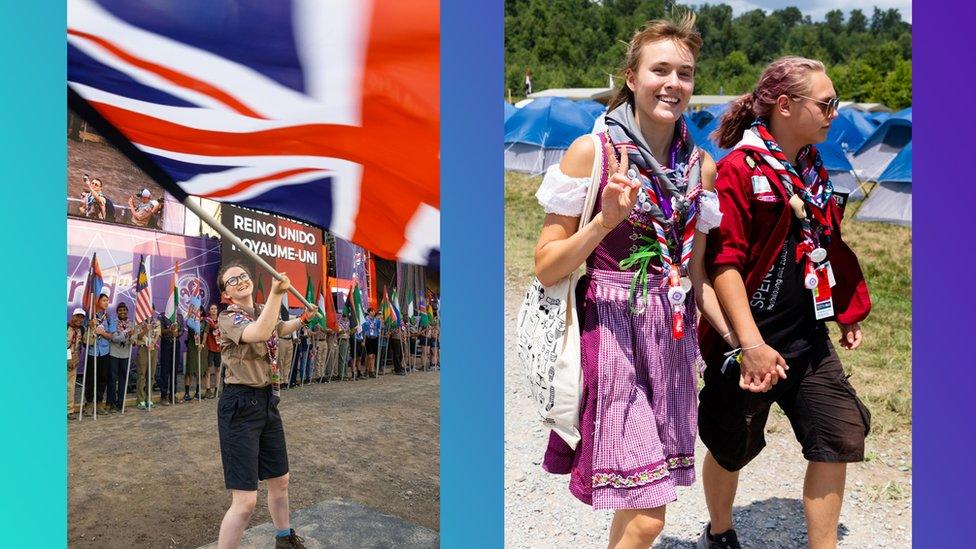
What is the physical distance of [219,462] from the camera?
10.6 ft

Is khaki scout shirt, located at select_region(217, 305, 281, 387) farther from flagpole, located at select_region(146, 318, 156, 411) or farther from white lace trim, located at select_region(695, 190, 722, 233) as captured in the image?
white lace trim, located at select_region(695, 190, 722, 233)

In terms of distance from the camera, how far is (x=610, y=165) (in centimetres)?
242

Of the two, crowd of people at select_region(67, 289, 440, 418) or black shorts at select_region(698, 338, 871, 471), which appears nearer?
black shorts at select_region(698, 338, 871, 471)

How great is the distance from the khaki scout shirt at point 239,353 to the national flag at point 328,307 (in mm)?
310

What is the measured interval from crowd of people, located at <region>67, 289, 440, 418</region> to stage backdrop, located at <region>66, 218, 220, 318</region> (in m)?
0.05

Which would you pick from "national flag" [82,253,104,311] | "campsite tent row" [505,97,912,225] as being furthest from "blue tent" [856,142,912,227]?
"national flag" [82,253,104,311]

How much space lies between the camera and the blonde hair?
97.4 inches

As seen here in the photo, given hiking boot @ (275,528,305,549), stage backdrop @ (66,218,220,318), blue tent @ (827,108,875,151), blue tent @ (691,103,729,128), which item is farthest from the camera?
blue tent @ (691,103,729,128)

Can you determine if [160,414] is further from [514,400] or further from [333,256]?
[514,400]

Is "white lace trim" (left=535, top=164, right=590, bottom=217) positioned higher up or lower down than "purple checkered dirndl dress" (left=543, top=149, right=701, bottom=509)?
higher up

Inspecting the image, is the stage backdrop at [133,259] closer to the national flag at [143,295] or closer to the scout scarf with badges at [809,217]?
the national flag at [143,295]

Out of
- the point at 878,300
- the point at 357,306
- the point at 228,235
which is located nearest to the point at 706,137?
the point at 878,300

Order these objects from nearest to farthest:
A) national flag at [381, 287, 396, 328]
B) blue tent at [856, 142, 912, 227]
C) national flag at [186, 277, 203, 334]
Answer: national flag at [186, 277, 203, 334] → national flag at [381, 287, 396, 328] → blue tent at [856, 142, 912, 227]

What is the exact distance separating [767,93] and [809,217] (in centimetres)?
41
